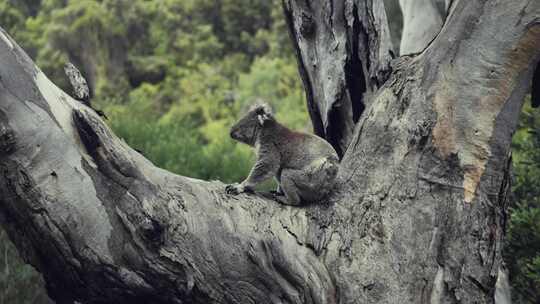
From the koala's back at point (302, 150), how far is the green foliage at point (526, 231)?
6.96 feet

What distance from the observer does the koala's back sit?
399cm

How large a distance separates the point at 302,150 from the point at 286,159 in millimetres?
114

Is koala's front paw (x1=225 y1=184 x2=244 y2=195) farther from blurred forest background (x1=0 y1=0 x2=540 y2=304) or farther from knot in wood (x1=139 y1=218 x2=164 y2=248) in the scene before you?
blurred forest background (x1=0 y1=0 x2=540 y2=304)

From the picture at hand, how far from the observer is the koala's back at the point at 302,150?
3.99 meters

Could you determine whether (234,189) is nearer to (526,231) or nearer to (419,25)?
(419,25)

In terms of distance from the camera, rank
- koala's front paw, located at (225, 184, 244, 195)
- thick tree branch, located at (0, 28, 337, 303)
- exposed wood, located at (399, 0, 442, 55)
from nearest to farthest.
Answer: thick tree branch, located at (0, 28, 337, 303) < koala's front paw, located at (225, 184, 244, 195) < exposed wood, located at (399, 0, 442, 55)

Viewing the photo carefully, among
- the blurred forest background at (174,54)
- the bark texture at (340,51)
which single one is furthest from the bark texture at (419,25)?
the blurred forest background at (174,54)

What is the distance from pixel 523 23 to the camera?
3.55 metres

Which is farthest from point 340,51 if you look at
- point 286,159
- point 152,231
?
point 152,231

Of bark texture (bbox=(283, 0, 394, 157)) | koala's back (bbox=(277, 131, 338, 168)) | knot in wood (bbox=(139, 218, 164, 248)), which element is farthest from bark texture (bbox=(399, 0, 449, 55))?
knot in wood (bbox=(139, 218, 164, 248))

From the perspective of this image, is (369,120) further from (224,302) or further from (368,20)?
(224,302)

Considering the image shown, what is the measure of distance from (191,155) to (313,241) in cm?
665

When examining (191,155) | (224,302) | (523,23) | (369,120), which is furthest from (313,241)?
(191,155)

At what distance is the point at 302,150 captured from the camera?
410 cm
